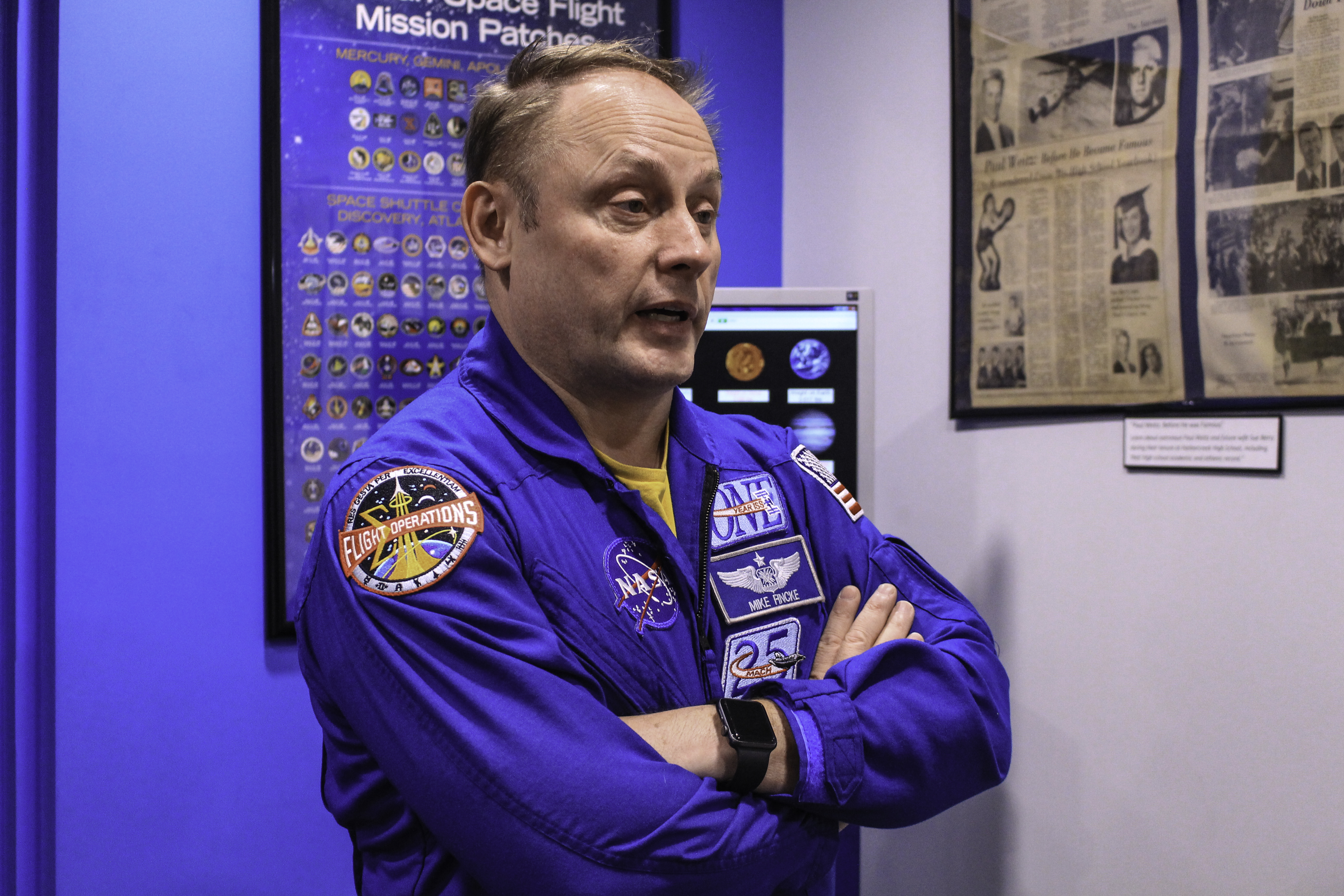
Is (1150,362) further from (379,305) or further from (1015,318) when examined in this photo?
(379,305)

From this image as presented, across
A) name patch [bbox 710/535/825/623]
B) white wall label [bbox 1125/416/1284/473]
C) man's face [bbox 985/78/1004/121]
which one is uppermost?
man's face [bbox 985/78/1004/121]

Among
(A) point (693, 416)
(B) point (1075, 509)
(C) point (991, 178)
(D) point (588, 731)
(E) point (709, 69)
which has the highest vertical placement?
(E) point (709, 69)

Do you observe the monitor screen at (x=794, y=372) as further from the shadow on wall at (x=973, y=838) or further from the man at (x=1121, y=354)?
the man at (x=1121, y=354)

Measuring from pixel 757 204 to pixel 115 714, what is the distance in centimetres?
204

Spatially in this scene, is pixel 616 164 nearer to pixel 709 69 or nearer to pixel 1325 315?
pixel 1325 315

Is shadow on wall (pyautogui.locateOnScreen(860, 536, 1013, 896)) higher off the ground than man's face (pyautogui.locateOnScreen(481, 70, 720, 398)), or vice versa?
man's face (pyautogui.locateOnScreen(481, 70, 720, 398))

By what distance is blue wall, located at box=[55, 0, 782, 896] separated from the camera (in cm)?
199

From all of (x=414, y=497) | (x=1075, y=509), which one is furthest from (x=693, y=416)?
(x=1075, y=509)

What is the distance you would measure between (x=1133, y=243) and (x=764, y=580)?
1180 mm

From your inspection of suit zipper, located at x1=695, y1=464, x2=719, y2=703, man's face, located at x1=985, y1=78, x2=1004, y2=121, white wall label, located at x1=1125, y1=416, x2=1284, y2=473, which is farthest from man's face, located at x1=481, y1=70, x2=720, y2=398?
man's face, located at x1=985, y1=78, x2=1004, y2=121

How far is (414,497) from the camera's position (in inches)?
34.4

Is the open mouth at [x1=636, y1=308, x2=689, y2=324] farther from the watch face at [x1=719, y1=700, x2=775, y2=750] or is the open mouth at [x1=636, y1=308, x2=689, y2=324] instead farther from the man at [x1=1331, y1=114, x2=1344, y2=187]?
the man at [x1=1331, y1=114, x2=1344, y2=187]

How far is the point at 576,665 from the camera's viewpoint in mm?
858

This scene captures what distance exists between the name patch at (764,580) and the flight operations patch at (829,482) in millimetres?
97
